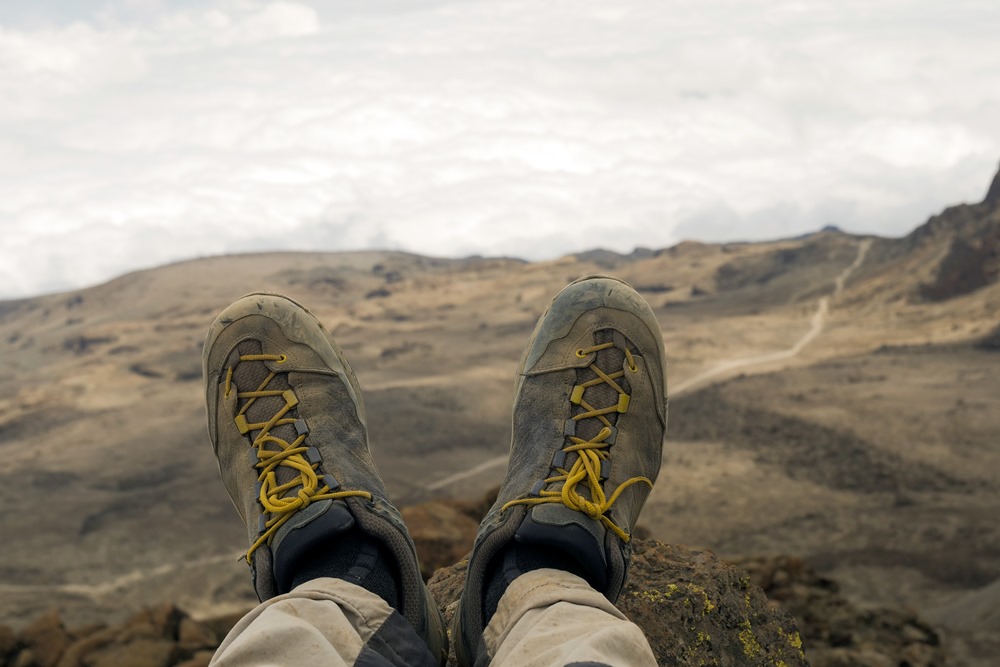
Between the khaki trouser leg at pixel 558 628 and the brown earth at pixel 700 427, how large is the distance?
3.75m

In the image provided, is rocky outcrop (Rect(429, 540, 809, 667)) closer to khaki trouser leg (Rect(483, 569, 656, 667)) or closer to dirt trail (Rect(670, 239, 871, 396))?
khaki trouser leg (Rect(483, 569, 656, 667))

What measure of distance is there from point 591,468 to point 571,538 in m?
0.31

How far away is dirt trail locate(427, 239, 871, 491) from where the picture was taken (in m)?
9.43

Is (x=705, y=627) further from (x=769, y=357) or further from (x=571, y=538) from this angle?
(x=769, y=357)

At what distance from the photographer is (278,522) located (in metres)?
1.93

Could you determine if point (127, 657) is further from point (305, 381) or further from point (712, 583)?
point (712, 583)

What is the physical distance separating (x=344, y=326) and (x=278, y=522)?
18.3 meters

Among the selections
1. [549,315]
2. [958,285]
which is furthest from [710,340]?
[549,315]

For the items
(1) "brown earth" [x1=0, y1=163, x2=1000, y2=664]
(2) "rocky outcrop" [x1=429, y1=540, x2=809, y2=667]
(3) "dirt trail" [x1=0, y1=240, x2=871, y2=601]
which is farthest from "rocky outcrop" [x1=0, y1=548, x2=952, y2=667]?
(3) "dirt trail" [x1=0, y1=240, x2=871, y2=601]

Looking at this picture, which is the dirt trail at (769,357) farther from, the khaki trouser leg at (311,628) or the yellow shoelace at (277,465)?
the khaki trouser leg at (311,628)

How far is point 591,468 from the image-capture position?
210 centimetres

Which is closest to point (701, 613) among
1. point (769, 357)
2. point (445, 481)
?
point (445, 481)

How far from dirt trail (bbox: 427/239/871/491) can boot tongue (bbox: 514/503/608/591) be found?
287 inches

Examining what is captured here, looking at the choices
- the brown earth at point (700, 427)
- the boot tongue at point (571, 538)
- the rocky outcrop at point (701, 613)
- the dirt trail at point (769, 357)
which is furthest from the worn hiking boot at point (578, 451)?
the dirt trail at point (769, 357)
